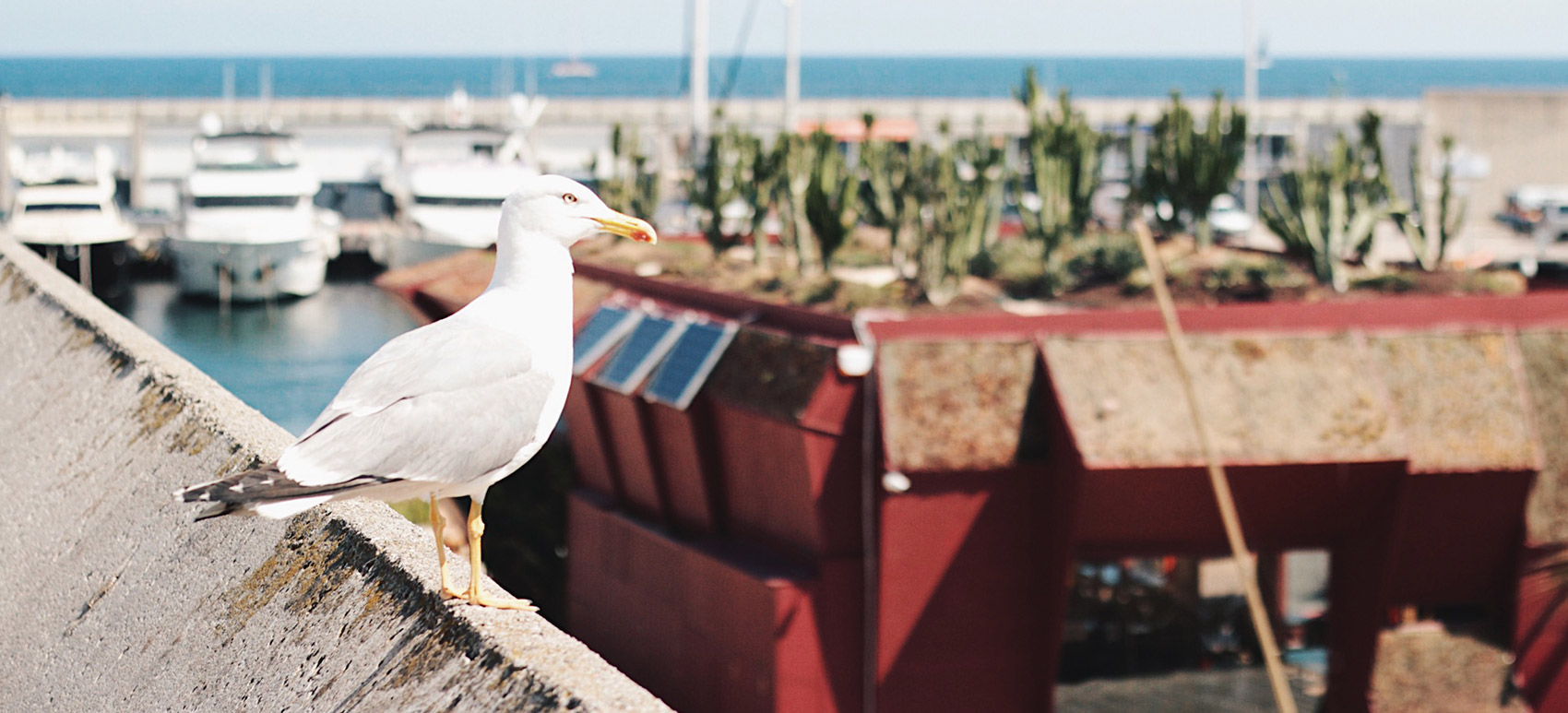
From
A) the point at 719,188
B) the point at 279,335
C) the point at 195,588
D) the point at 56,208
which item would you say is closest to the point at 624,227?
the point at 195,588

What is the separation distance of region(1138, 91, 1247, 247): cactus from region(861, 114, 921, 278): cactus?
3.21 metres

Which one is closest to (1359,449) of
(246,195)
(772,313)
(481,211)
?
(772,313)

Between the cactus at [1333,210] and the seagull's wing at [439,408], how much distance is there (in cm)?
1531

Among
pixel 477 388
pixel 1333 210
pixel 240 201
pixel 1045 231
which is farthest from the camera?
pixel 240 201

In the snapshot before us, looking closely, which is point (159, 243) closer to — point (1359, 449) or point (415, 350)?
point (1359, 449)

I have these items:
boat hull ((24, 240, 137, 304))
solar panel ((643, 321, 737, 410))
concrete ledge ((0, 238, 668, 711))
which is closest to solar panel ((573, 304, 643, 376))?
solar panel ((643, 321, 737, 410))

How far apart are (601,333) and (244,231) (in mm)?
30352

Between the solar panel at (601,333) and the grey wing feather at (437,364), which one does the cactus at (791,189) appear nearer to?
the solar panel at (601,333)

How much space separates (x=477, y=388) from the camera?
424 centimetres

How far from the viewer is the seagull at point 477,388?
399 cm

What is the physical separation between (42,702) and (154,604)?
1.77ft

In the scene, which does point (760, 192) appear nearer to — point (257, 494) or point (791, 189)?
point (791, 189)

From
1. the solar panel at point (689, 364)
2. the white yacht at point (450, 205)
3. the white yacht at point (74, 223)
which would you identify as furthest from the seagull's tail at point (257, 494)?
the white yacht at point (74, 223)

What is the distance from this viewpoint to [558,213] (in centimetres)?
436
